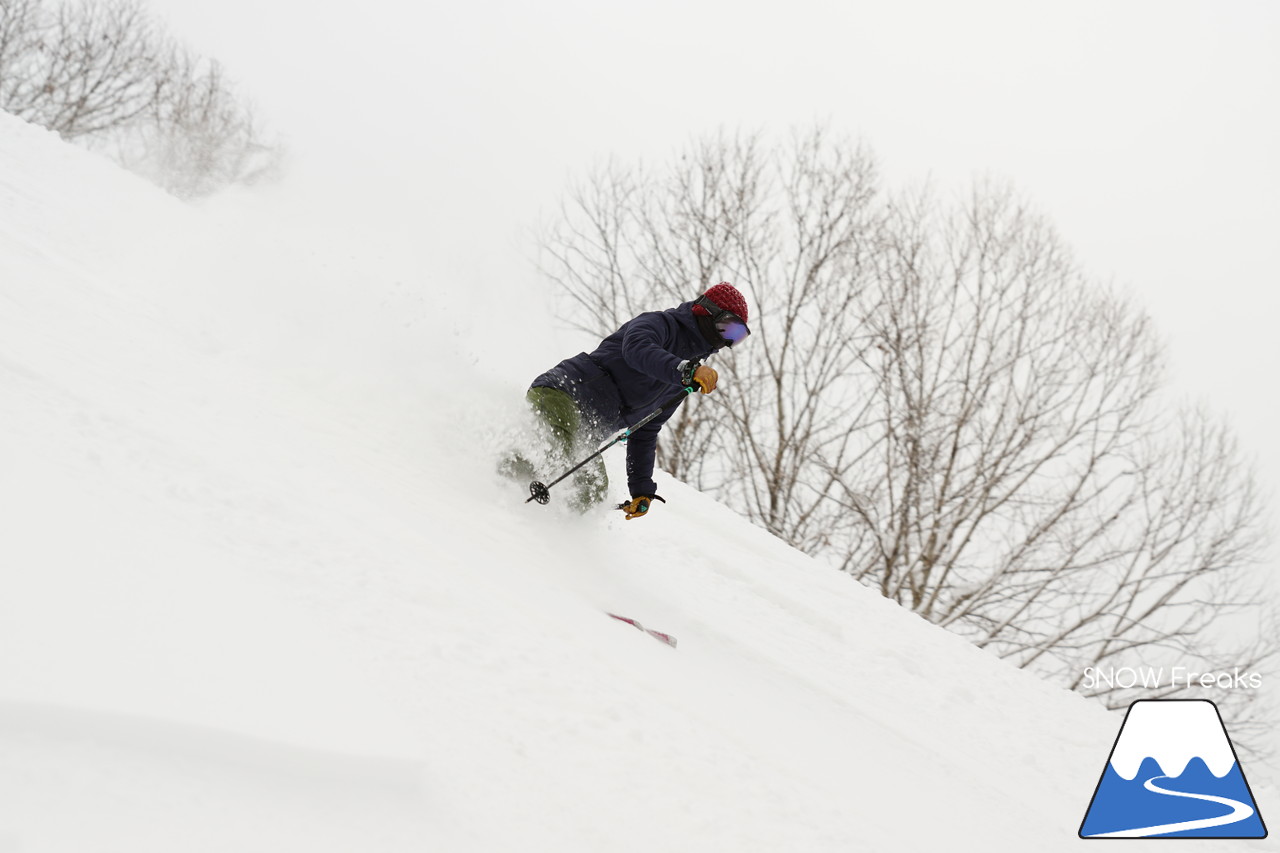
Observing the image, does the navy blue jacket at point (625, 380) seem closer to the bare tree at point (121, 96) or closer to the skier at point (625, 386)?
the skier at point (625, 386)

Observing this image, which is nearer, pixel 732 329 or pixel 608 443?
pixel 732 329

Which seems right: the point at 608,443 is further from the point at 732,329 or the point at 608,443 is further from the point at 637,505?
the point at 732,329

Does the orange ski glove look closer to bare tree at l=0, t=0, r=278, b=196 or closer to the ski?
the ski

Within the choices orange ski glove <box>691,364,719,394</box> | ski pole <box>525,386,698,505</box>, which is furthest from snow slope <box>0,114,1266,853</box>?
orange ski glove <box>691,364,719,394</box>

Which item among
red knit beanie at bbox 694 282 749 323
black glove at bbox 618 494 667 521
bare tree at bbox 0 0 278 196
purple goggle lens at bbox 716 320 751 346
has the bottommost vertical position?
black glove at bbox 618 494 667 521

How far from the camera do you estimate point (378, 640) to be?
2.39 metres

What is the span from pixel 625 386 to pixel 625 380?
0.12ft

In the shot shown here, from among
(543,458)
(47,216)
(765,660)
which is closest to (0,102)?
(47,216)

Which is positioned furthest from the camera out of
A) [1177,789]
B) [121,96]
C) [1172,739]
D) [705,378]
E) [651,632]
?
[121,96]

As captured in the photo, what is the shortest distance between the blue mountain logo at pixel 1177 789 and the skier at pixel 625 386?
256 cm

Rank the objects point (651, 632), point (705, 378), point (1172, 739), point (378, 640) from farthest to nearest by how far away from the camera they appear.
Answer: point (1172, 739) → point (705, 378) → point (651, 632) → point (378, 640)

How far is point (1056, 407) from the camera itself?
44.0ft

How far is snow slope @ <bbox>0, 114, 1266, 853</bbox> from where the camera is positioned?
173 cm

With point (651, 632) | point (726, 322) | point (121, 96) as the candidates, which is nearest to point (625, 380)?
point (726, 322)
